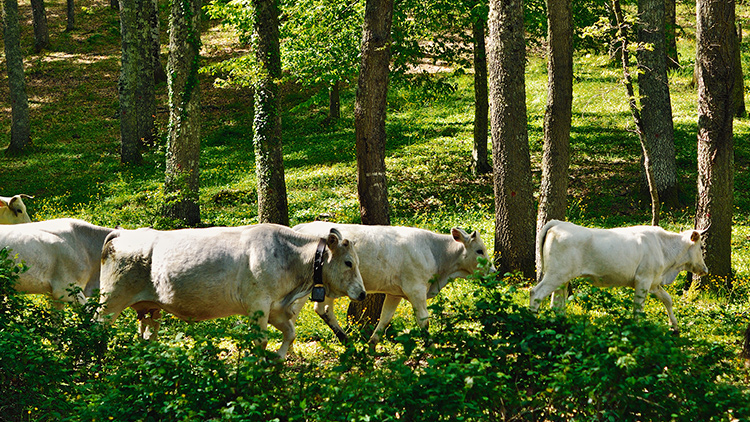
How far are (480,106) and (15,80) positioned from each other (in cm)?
1986

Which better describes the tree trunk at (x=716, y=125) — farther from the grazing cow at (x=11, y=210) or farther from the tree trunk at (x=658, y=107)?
the grazing cow at (x=11, y=210)

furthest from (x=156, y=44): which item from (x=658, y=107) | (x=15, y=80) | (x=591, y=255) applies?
(x=591, y=255)

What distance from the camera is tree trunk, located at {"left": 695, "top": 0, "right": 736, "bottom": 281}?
12.0 m

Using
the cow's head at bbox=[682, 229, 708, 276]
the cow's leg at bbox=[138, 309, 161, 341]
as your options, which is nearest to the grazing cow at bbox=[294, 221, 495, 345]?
the cow's leg at bbox=[138, 309, 161, 341]

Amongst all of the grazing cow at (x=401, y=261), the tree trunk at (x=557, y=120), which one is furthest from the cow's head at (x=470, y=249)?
the tree trunk at (x=557, y=120)

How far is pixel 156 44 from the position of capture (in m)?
36.7

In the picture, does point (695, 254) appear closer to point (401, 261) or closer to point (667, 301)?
point (667, 301)

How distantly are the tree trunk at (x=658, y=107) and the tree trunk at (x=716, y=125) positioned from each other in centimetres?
699

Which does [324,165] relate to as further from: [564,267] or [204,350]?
[204,350]

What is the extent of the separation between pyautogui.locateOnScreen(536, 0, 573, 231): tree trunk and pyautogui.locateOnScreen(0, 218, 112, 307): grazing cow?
8.30 metres

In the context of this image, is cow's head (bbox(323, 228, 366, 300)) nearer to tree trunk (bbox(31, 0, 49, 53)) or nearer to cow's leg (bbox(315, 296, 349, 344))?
cow's leg (bbox(315, 296, 349, 344))

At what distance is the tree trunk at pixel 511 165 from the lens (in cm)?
1306

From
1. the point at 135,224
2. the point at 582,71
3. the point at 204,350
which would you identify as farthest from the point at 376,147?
the point at 582,71

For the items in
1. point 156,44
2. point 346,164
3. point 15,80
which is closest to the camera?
point 346,164
